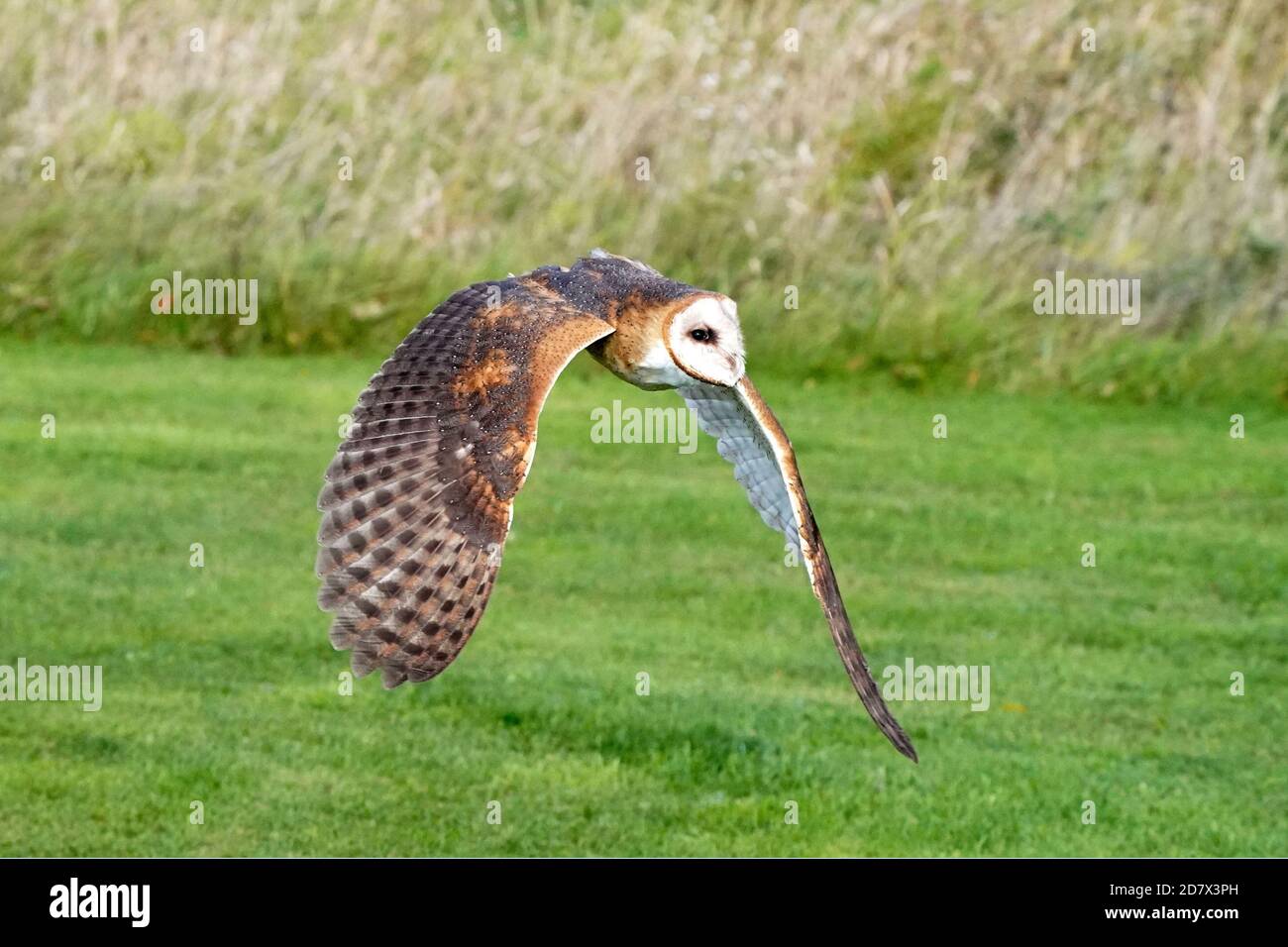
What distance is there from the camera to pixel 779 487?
Answer: 6.38 metres

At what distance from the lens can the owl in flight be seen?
5141 millimetres

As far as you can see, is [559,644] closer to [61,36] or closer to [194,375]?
[194,375]

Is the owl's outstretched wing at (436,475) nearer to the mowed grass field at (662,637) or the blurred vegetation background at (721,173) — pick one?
the mowed grass field at (662,637)

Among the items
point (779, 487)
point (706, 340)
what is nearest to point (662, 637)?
point (779, 487)

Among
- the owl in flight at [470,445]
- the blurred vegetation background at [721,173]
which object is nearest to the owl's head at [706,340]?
the owl in flight at [470,445]

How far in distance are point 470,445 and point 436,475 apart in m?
0.11

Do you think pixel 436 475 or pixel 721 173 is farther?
pixel 721 173

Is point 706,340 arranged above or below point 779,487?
above

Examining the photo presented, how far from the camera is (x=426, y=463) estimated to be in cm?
538

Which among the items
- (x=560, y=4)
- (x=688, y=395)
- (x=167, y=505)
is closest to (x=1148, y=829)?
(x=688, y=395)

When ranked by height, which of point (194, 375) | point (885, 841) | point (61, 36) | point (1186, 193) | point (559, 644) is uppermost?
point (61, 36)

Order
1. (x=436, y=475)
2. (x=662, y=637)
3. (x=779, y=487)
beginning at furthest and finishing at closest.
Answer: (x=662, y=637), (x=779, y=487), (x=436, y=475)

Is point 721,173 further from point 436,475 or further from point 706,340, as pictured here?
point 436,475

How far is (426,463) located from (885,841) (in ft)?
10.4
